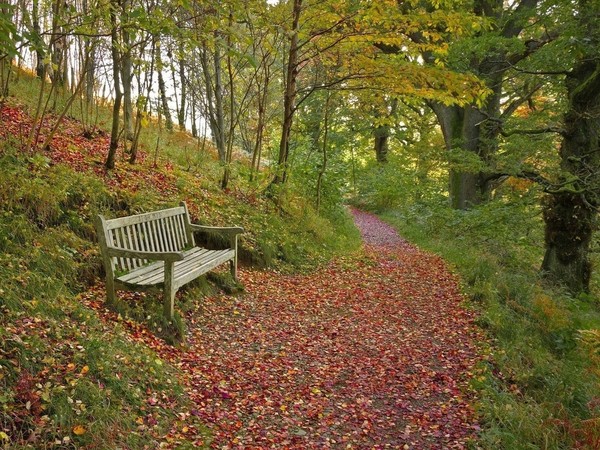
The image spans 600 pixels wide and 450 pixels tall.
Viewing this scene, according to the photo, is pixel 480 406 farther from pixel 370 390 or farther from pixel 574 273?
pixel 574 273

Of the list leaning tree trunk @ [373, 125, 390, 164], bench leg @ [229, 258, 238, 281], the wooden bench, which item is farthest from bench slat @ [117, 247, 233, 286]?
leaning tree trunk @ [373, 125, 390, 164]

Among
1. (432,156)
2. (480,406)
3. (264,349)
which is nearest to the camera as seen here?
(480,406)

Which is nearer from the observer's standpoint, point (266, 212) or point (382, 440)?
point (382, 440)

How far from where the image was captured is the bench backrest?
Answer: 4980 mm

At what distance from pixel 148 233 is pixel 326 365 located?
2.71 m

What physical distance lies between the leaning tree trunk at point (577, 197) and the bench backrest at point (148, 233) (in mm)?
6209

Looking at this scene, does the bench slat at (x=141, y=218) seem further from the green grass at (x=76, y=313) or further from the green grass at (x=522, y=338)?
the green grass at (x=522, y=338)

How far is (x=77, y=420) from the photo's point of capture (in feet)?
9.41

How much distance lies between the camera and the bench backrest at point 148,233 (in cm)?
498

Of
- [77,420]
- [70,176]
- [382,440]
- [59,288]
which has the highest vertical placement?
[70,176]

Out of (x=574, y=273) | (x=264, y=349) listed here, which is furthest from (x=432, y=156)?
(x=264, y=349)

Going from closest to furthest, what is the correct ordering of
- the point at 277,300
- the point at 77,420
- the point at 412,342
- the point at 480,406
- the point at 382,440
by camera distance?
1. the point at 77,420
2. the point at 382,440
3. the point at 480,406
4. the point at 412,342
5. the point at 277,300

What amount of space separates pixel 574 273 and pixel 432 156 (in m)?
5.91

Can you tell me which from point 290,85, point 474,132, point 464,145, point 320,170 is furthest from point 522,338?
point 474,132
